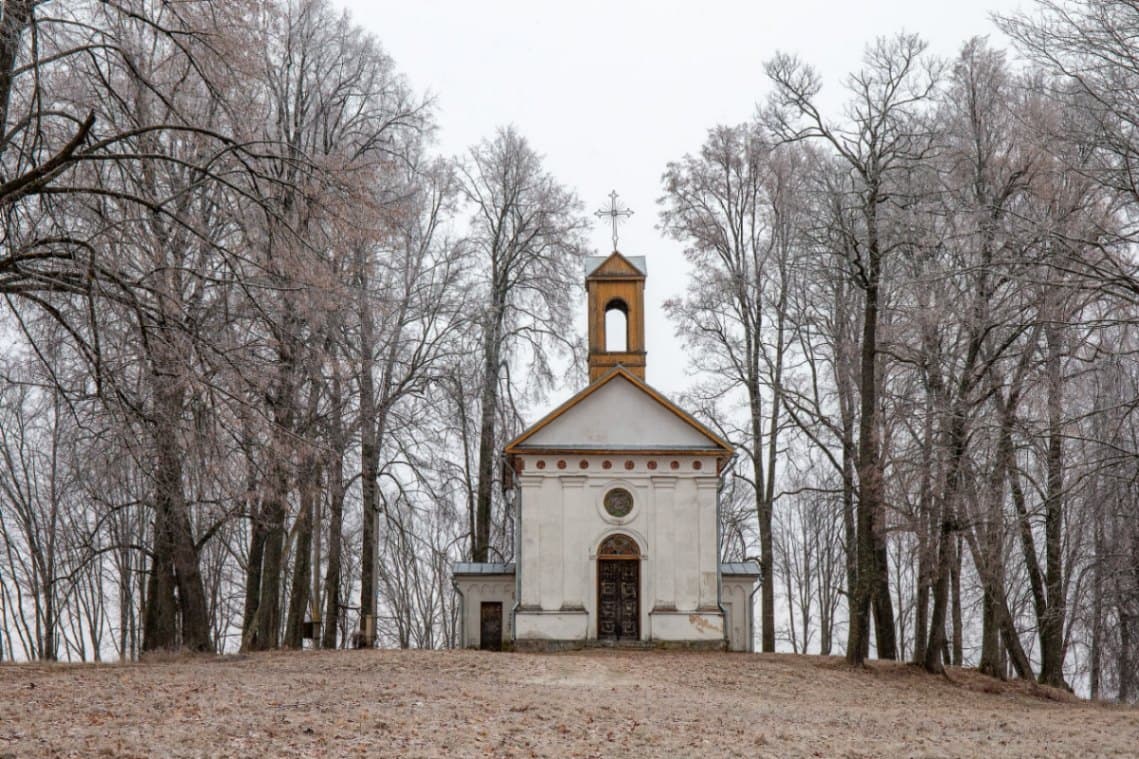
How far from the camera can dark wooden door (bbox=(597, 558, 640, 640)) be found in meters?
26.9

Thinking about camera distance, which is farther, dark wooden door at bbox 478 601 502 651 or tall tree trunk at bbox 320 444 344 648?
dark wooden door at bbox 478 601 502 651

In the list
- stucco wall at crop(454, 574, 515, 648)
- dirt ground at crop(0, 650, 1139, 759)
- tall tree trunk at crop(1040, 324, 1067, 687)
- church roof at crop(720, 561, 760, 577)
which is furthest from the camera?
church roof at crop(720, 561, 760, 577)

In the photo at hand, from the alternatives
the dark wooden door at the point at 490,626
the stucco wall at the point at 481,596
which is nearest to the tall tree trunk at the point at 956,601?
the stucco wall at the point at 481,596

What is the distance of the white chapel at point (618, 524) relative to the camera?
2670 cm

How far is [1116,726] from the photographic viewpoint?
48.4 ft

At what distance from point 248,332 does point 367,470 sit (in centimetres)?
1490

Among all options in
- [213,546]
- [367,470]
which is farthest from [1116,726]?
[213,546]

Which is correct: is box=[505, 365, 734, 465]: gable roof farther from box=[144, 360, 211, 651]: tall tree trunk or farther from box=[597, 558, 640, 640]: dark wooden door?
box=[144, 360, 211, 651]: tall tree trunk

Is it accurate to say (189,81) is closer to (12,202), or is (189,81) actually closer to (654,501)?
(12,202)

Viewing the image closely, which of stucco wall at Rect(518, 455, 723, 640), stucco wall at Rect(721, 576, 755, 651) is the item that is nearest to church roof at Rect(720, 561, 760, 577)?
stucco wall at Rect(721, 576, 755, 651)

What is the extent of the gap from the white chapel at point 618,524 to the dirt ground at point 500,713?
18.2 ft

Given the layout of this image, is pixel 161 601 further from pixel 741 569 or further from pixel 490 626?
pixel 741 569

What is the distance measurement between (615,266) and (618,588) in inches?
317

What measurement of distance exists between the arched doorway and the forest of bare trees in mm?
4557
